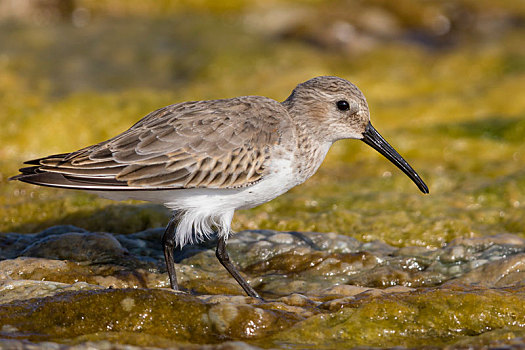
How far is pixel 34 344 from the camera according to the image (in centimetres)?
392

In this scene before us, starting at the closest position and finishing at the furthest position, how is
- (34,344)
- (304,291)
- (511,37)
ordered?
1. (34,344)
2. (304,291)
3. (511,37)

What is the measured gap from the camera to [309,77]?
13.1 meters

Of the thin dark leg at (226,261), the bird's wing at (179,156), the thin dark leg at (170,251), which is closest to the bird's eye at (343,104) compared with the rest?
the bird's wing at (179,156)

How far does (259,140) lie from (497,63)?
9404mm

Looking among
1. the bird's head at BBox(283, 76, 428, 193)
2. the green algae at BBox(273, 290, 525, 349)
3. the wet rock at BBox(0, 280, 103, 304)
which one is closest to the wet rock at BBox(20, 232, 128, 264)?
the wet rock at BBox(0, 280, 103, 304)

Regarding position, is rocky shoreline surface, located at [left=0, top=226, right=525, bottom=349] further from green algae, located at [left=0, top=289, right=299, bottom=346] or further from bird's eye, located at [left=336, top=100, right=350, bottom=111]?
bird's eye, located at [left=336, top=100, right=350, bottom=111]

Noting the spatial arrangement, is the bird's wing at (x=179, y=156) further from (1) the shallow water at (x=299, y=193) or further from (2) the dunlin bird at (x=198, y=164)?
(1) the shallow water at (x=299, y=193)

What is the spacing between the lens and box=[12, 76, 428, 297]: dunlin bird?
A: 5.53 m

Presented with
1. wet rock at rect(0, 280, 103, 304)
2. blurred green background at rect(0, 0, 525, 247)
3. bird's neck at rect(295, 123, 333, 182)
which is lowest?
blurred green background at rect(0, 0, 525, 247)

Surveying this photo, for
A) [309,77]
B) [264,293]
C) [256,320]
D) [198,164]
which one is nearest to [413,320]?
[256,320]

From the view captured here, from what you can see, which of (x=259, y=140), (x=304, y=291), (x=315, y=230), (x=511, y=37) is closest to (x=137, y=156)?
(x=259, y=140)

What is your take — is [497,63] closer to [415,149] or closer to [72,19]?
[415,149]

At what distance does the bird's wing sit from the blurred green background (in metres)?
1.81

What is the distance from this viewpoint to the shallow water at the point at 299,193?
15.0ft
